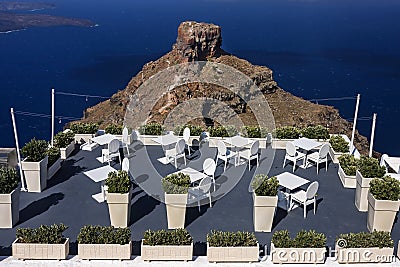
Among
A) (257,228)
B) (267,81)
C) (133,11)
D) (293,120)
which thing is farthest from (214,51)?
(133,11)

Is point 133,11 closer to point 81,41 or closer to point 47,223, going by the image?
point 81,41

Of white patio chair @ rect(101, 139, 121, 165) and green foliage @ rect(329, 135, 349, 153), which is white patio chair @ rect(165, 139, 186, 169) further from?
green foliage @ rect(329, 135, 349, 153)

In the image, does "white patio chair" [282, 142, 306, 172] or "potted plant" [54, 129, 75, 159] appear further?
"potted plant" [54, 129, 75, 159]

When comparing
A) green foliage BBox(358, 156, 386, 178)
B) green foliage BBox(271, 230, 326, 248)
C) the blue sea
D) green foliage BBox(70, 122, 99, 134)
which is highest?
green foliage BBox(358, 156, 386, 178)

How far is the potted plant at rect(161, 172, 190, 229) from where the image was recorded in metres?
7.65

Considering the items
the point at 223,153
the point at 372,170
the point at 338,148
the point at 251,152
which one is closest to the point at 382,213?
the point at 372,170

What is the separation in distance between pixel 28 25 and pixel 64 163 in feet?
455

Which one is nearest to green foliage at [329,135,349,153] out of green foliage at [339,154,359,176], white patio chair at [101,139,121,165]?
green foliage at [339,154,359,176]

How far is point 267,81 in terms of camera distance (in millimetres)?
32625

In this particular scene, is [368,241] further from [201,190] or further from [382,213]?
[201,190]

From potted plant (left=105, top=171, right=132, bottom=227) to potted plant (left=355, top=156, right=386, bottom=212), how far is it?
385 centimetres

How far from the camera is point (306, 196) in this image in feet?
27.0

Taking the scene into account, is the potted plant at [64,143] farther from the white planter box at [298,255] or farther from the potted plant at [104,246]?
the white planter box at [298,255]

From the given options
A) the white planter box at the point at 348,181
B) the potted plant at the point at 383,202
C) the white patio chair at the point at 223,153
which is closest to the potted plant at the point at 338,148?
the white planter box at the point at 348,181
